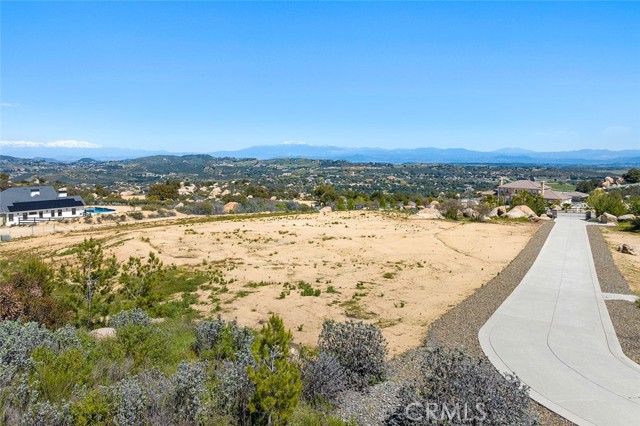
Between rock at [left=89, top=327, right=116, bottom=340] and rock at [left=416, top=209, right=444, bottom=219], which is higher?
rock at [left=89, top=327, right=116, bottom=340]

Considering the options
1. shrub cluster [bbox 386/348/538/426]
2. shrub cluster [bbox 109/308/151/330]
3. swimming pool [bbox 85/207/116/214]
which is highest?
shrub cluster [bbox 386/348/538/426]

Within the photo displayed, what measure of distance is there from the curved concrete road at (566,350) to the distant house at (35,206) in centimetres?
4796

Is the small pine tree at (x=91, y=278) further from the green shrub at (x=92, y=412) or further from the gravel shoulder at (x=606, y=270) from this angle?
the gravel shoulder at (x=606, y=270)

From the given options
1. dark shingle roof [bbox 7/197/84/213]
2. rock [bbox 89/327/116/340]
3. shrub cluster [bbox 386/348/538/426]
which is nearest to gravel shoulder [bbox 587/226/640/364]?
shrub cluster [bbox 386/348/538/426]

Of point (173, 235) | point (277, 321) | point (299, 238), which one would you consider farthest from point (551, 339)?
point (173, 235)

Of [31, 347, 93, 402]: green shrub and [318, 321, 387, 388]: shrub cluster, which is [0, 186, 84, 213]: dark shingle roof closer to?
[31, 347, 93, 402]: green shrub

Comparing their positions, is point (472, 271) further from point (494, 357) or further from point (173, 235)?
point (173, 235)

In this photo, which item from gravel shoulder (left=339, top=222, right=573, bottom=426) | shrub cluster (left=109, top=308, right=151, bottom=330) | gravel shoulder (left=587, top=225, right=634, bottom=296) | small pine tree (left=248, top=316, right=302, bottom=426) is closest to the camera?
small pine tree (left=248, top=316, right=302, bottom=426)

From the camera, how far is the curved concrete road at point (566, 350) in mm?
6990

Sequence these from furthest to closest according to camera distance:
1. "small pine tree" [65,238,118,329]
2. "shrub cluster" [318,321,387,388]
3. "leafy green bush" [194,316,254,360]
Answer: "small pine tree" [65,238,118,329], "leafy green bush" [194,316,254,360], "shrub cluster" [318,321,387,388]

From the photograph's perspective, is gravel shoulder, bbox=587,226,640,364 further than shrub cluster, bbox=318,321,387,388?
Yes

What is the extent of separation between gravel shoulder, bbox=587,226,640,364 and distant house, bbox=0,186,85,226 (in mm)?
50228

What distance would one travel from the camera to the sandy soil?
1707cm

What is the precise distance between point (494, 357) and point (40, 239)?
106ft
